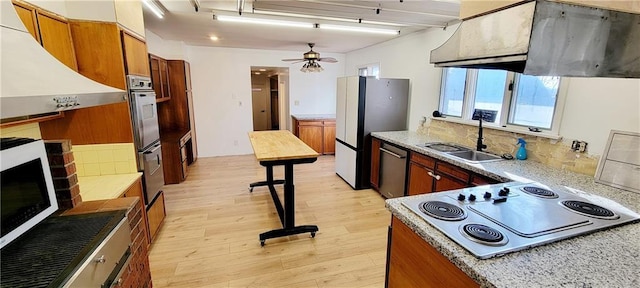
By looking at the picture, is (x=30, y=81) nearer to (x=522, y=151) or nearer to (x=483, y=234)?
(x=483, y=234)

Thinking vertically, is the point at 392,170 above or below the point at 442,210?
below

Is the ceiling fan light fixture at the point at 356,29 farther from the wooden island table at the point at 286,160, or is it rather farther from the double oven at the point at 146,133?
the double oven at the point at 146,133

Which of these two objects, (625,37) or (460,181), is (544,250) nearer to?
(625,37)

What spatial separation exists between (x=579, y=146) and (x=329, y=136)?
444cm

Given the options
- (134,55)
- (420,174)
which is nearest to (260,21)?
(134,55)

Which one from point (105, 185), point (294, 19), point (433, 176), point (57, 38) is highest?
point (294, 19)

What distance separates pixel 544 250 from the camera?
1.00 metres

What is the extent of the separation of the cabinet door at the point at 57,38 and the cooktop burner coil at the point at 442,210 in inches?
101

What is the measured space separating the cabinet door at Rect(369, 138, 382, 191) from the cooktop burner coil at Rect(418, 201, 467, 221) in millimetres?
2403

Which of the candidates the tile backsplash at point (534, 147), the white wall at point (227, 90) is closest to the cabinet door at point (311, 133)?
the white wall at point (227, 90)

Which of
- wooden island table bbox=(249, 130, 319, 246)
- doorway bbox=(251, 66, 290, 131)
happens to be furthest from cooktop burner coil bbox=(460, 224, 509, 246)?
doorway bbox=(251, 66, 290, 131)

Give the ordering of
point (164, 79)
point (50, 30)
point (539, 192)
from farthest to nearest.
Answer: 1. point (164, 79)
2. point (50, 30)
3. point (539, 192)

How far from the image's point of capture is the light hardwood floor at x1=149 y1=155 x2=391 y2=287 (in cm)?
218

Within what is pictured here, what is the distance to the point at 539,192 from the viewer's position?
5.10 ft
